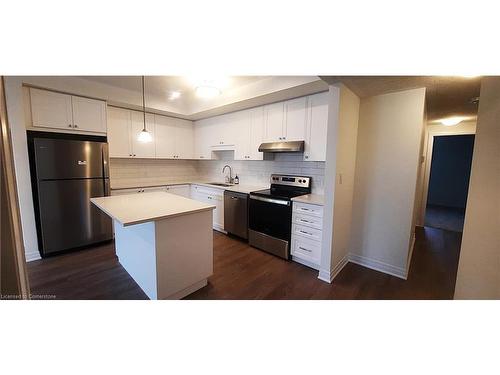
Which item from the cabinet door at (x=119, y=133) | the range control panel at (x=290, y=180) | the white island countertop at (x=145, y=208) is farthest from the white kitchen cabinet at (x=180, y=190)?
the range control panel at (x=290, y=180)

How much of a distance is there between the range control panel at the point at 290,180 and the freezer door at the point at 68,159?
2.50 meters

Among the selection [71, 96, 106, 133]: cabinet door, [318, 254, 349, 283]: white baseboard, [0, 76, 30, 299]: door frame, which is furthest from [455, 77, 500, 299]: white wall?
[71, 96, 106, 133]: cabinet door

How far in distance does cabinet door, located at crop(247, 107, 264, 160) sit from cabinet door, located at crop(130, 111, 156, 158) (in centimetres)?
184

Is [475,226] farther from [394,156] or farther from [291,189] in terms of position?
[291,189]

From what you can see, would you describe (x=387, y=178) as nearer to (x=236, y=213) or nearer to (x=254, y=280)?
(x=254, y=280)

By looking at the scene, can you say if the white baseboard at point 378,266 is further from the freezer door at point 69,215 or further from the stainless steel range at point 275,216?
the freezer door at point 69,215

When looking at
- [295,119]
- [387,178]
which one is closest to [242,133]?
[295,119]

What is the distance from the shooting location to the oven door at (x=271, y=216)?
2.52 m

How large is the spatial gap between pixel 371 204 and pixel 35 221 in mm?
4075

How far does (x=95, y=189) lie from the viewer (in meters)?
2.79

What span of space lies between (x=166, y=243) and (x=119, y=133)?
8.30 ft
